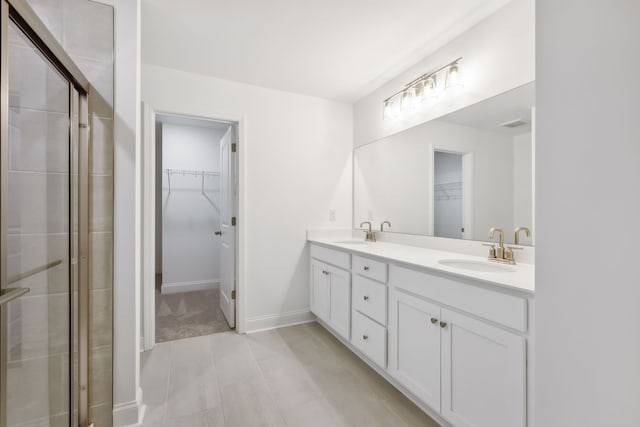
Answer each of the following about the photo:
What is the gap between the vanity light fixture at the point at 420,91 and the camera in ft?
6.66

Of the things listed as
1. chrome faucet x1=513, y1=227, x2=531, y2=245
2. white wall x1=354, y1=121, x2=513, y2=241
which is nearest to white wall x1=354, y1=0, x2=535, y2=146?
white wall x1=354, y1=121, x2=513, y2=241

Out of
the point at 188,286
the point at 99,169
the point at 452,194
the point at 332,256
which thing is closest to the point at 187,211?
the point at 188,286

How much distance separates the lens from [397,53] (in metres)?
2.28

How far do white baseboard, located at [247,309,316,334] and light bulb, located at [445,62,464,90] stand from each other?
2366 mm

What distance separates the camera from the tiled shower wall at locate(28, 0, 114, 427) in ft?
4.70

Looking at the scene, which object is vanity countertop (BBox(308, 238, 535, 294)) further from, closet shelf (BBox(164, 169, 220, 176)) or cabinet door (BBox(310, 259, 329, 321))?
closet shelf (BBox(164, 169, 220, 176))

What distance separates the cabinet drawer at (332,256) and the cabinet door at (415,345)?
54cm

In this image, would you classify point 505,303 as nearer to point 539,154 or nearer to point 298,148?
point 539,154

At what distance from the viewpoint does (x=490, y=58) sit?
1.80 meters

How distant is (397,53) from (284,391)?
254 centimetres

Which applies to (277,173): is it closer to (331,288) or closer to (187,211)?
(331,288)

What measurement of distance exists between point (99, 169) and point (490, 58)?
2304 millimetres

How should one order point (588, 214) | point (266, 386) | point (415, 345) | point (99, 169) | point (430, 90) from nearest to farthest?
point (588, 214) → point (99, 169) → point (415, 345) → point (266, 386) → point (430, 90)

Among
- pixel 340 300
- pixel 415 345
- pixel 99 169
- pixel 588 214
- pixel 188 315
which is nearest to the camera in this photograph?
pixel 588 214
